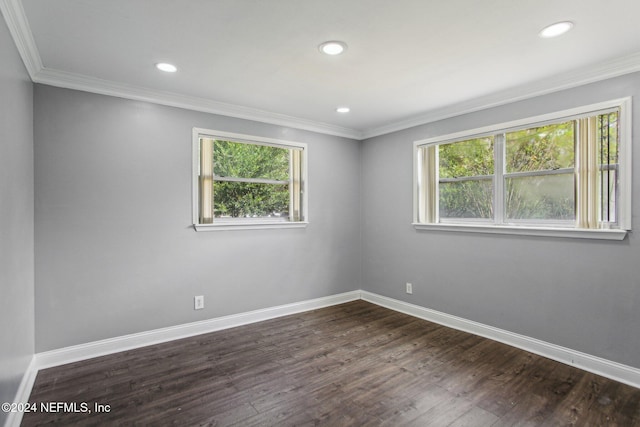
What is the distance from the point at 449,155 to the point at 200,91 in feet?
9.36

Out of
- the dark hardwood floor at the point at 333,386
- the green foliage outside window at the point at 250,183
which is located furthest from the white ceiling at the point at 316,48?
the dark hardwood floor at the point at 333,386

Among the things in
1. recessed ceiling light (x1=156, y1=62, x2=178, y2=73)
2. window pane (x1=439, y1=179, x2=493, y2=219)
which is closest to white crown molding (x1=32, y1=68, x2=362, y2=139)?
recessed ceiling light (x1=156, y1=62, x2=178, y2=73)

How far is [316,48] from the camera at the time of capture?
234 cm

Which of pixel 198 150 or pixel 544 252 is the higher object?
pixel 198 150

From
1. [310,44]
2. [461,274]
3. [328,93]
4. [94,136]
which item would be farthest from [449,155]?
[94,136]

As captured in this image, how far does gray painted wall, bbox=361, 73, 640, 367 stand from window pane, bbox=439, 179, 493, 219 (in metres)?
0.29

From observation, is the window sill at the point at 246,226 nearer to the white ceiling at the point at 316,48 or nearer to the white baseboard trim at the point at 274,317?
the white baseboard trim at the point at 274,317

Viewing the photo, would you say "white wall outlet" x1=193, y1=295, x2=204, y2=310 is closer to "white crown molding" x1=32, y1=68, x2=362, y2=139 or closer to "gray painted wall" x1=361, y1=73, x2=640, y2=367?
"white crown molding" x1=32, y1=68, x2=362, y2=139

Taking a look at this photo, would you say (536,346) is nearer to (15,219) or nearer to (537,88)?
(537,88)

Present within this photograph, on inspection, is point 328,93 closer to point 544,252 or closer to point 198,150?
point 198,150

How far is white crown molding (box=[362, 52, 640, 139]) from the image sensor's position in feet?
8.23

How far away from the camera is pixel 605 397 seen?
7.54 feet

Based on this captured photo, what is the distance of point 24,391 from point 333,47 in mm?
3312

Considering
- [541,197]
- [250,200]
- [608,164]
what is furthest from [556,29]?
[250,200]
